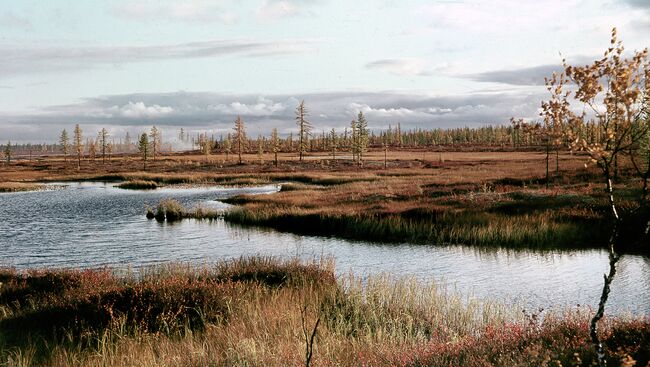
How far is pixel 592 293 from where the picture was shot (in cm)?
1714

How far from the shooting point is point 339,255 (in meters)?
24.4

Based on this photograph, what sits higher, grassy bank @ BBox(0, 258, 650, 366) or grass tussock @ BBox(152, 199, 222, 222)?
grassy bank @ BBox(0, 258, 650, 366)

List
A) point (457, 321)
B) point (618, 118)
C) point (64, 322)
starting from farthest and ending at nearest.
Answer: point (457, 321) → point (64, 322) → point (618, 118)

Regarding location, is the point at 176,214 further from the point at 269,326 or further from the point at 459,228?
the point at 269,326

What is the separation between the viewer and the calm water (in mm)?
17797

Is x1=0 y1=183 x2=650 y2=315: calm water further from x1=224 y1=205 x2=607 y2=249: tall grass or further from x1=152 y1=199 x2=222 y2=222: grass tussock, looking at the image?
x1=224 y1=205 x2=607 y2=249: tall grass

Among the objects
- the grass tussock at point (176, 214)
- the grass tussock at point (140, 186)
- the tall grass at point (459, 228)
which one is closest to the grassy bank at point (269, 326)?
the tall grass at point (459, 228)

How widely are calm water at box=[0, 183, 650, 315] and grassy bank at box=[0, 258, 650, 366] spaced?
3362mm

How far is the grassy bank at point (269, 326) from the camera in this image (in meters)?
A: 8.30

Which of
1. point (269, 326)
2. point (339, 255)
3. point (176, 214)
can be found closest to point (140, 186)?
point (176, 214)

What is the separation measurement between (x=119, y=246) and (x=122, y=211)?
58.7 ft

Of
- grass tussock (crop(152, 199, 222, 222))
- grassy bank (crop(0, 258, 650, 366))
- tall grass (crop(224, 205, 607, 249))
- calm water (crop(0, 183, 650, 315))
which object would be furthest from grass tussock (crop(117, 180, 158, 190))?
grassy bank (crop(0, 258, 650, 366))

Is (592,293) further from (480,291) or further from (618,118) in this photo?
(618,118)

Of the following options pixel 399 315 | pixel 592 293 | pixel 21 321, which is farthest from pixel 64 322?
pixel 592 293
